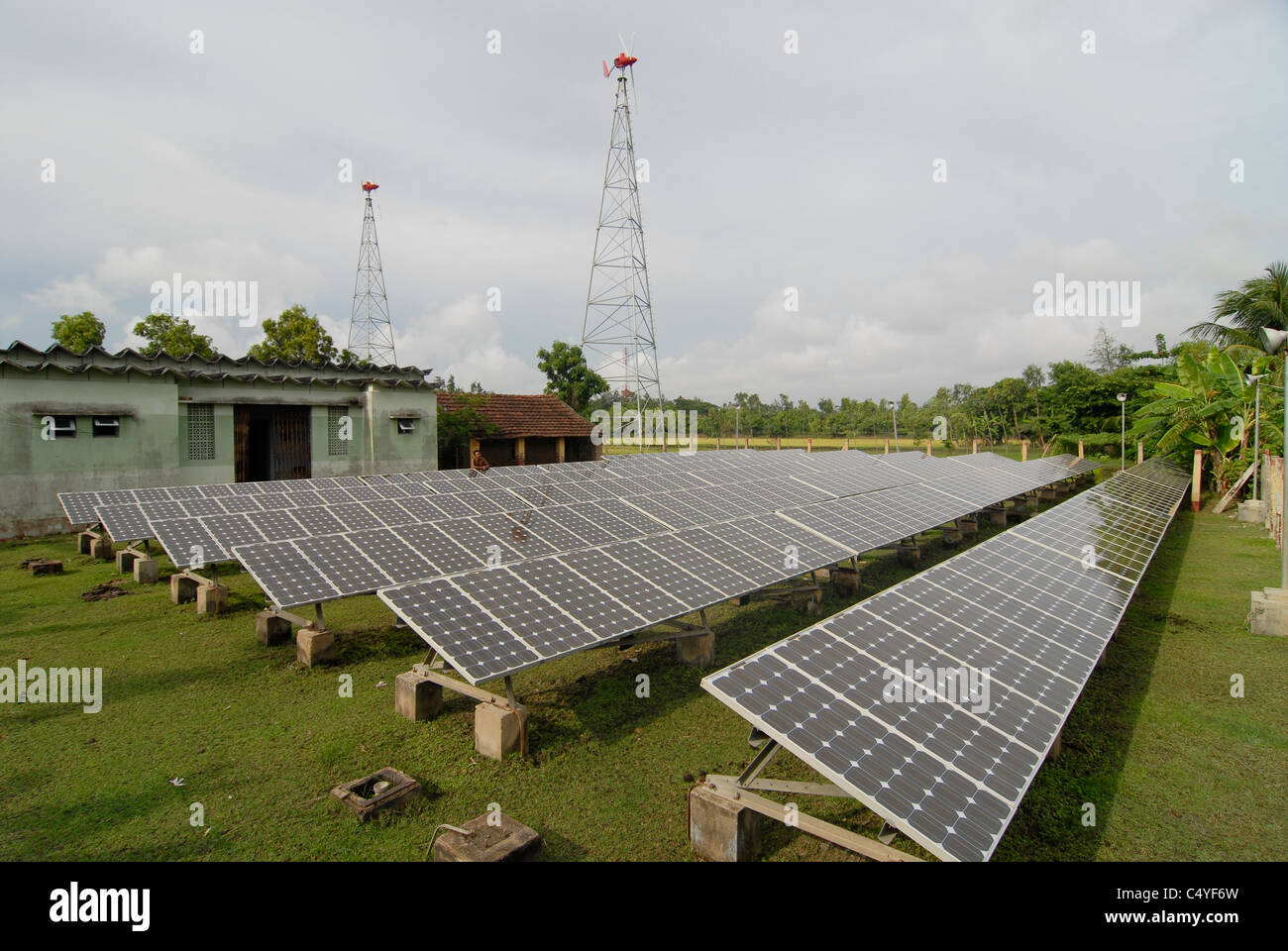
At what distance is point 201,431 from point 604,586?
21.7m

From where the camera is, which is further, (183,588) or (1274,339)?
(183,588)

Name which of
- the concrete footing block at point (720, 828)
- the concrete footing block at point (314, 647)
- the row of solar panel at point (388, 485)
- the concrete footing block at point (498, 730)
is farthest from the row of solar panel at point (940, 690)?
the row of solar panel at point (388, 485)

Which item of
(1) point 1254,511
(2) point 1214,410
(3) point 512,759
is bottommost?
(3) point 512,759

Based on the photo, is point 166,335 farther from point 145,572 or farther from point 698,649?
point 698,649

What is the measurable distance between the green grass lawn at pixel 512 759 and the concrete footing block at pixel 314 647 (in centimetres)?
24

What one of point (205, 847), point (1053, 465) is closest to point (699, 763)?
point (205, 847)

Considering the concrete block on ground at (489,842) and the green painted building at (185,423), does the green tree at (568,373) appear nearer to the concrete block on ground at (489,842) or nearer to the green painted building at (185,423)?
the green painted building at (185,423)

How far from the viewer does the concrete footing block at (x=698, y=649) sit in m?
9.43

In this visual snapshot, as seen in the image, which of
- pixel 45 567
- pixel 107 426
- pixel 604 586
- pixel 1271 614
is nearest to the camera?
pixel 604 586

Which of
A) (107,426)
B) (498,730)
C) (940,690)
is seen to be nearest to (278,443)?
(107,426)

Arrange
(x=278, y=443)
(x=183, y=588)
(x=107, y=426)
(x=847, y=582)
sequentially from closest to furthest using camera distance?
1. (x=183, y=588)
2. (x=847, y=582)
3. (x=107, y=426)
4. (x=278, y=443)

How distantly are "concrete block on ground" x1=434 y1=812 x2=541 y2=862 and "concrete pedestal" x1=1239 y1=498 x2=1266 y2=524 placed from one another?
27463 millimetres

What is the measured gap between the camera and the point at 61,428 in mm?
20516

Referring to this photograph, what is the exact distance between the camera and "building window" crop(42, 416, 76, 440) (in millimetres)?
20234
